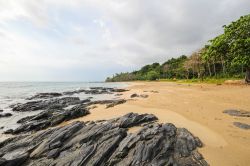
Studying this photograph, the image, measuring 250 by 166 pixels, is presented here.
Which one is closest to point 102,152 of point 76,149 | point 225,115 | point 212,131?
point 76,149

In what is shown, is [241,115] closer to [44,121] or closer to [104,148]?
[104,148]

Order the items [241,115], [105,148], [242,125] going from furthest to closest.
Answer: [241,115]
[242,125]
[105,148]

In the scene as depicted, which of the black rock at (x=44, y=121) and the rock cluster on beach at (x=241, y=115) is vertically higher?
the rock cluster on beach at (x=241, y=115)

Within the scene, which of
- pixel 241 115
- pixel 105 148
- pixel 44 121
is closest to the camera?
pixel 105 148

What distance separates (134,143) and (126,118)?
14.7 ft

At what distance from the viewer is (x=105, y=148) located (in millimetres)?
8234

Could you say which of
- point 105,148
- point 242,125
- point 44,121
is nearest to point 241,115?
point 242,125

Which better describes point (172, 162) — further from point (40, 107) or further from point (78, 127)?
point (40, 107)

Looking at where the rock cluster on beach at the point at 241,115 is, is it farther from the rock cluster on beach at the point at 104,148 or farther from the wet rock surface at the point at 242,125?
the rock cluster on beach at the point at 104,148

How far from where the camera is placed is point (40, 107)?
25781mm

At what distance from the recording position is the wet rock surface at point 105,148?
7.44 meters

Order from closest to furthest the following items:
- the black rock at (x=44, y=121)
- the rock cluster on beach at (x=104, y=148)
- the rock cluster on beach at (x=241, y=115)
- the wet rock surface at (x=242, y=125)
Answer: the rock cluster on beach at (x=104, y=148)
the wet rock surface at (x=242, y=125)
the rock cluster on beach at (x=241, y=115)
the black rock at (x=44, y=121)

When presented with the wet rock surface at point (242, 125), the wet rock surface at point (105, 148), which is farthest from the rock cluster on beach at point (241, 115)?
the wet rock surface at point (105, 148)

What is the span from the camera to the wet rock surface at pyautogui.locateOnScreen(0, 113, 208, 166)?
744 cm
